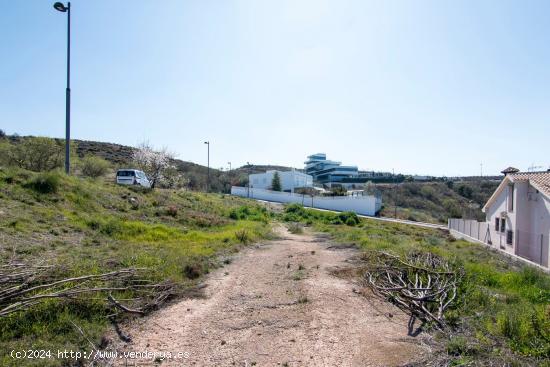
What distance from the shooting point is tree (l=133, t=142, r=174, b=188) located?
111 ft

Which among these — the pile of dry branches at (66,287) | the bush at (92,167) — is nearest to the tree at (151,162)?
the bush at (92,167)

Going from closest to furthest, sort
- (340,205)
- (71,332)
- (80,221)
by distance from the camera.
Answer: (71,332) < (80,221) < (340,205)

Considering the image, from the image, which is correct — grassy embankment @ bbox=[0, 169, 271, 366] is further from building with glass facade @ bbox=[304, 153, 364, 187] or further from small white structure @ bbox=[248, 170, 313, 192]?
building with glass facade @ bbox=[304, 153, 364, 187]

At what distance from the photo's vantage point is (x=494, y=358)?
434cm

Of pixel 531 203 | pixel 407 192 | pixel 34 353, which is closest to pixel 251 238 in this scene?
pixel 34 353

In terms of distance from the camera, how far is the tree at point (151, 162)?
33.9m

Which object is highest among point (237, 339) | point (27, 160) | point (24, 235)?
point (27, 160)

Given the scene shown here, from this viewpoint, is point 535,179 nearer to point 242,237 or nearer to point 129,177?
point 242,237

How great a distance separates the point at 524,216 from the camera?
2416cm

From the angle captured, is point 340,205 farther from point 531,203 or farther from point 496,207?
point 531,203

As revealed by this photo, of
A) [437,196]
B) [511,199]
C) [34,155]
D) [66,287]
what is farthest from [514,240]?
[437,196]

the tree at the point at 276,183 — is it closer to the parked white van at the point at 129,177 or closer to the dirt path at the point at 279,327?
the parked white van at the point at 129,177

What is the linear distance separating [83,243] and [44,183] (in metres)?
5.61

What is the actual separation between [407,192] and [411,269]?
76048mm
